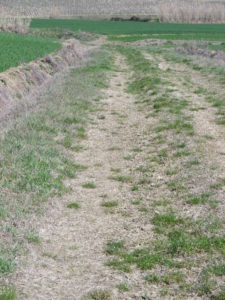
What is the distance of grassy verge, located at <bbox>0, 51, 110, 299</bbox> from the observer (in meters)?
7.64

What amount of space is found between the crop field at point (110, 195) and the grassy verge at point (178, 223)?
21 millimetres

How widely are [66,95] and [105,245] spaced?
10910mm

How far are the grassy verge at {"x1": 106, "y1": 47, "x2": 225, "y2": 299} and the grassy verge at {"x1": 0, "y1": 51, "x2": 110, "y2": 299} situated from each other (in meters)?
1.38

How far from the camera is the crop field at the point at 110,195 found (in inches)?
263

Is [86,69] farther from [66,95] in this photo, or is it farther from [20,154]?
[20,154]

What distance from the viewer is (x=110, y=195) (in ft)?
32.1

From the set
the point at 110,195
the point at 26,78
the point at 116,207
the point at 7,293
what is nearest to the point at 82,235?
the point at 116,207

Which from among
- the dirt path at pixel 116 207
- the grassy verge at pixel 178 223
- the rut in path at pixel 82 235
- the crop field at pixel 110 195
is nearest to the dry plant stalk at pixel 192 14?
the crop field at pixel 110 195

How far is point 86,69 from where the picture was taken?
2595 cm

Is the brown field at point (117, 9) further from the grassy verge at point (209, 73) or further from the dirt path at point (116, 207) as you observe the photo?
the dirt path at point (116, 207)

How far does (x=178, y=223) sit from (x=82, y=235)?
1.51m

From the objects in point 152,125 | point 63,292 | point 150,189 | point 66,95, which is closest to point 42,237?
point 63,292

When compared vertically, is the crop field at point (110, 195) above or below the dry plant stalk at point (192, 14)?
below

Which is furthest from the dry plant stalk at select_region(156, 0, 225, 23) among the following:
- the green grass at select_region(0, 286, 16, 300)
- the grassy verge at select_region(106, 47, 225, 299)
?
the green grass at select_region(0, 286, 16, 300)
